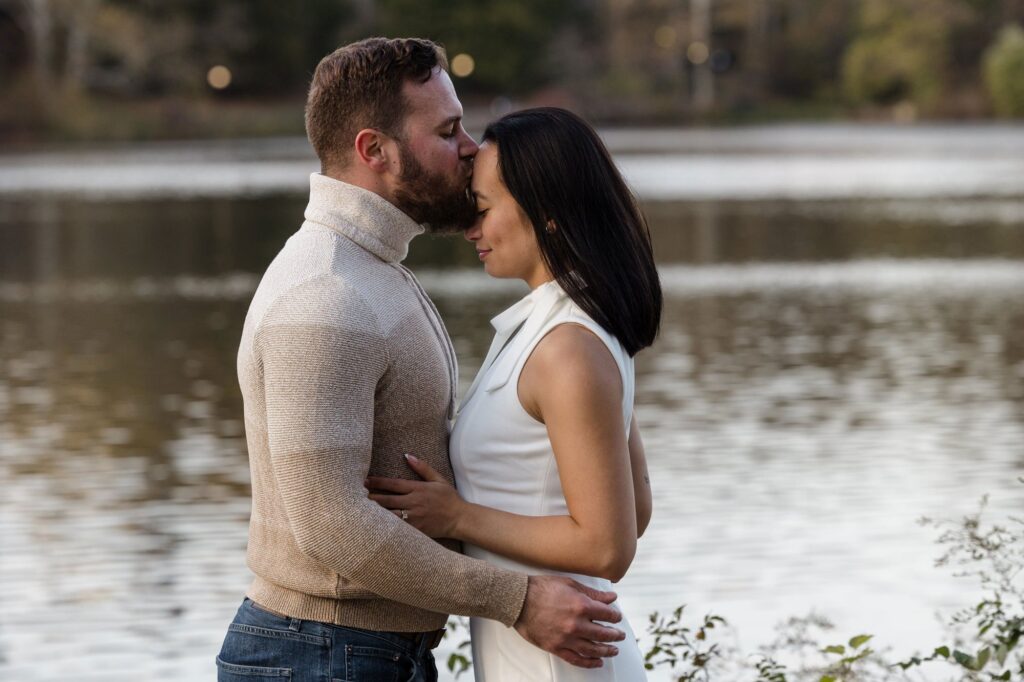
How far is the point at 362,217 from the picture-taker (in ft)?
9.43

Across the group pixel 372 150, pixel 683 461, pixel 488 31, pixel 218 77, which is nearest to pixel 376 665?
pixel 372 150

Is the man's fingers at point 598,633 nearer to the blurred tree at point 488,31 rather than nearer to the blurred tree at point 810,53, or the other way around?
the blurred tree at point 488,31

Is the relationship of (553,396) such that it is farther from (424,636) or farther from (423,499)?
(424,636)

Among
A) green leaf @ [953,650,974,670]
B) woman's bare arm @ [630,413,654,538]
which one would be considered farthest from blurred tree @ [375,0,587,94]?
woman's bare arm @ [630,413,654,538]

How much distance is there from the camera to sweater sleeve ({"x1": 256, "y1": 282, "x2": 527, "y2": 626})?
8.75ft

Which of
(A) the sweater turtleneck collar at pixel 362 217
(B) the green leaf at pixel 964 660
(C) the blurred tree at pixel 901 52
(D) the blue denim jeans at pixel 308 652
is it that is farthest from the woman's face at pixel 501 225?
(C) the blurred tree at pixel 901 52

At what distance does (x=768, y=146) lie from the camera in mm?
53406

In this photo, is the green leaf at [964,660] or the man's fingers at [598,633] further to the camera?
the green leaf at [964,660]

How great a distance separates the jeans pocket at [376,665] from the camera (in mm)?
2812

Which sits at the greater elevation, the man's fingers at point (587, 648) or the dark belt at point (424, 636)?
the man's fingers at point (587, 648)

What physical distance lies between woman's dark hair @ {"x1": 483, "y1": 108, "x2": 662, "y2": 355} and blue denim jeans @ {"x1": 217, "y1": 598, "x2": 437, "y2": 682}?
0.61 metres

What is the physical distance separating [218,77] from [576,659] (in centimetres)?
6714

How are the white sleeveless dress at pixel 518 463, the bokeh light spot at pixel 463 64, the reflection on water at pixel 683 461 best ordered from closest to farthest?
the white sleeveless dress at pixel 518 463
the reflection on water at pixel 683 461
the bokeh light spot at pixel 463 64

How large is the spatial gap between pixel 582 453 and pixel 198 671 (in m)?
4.14
